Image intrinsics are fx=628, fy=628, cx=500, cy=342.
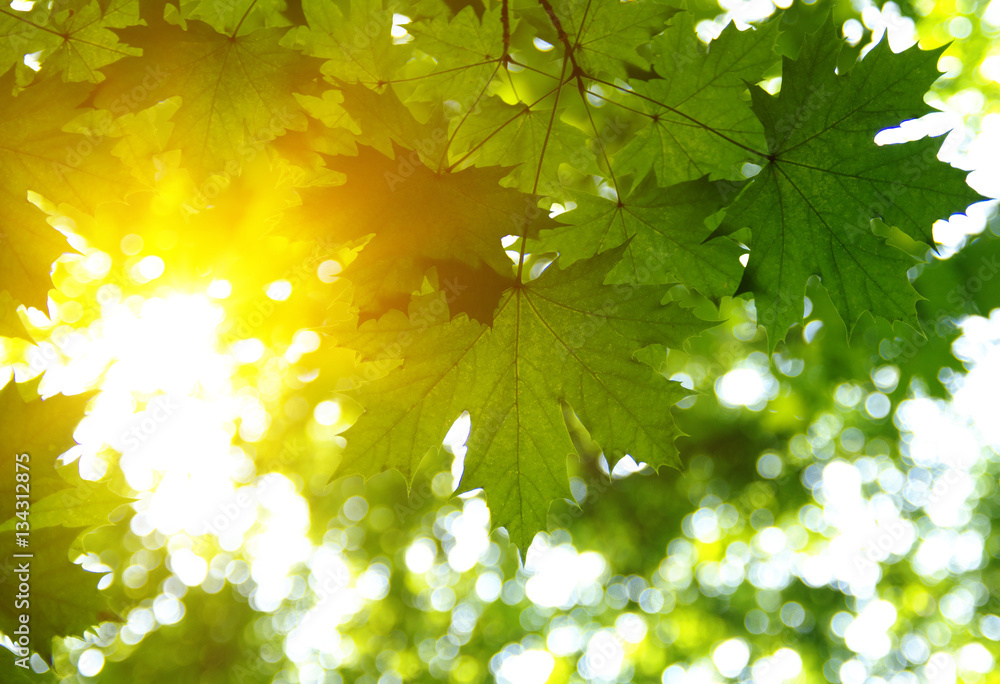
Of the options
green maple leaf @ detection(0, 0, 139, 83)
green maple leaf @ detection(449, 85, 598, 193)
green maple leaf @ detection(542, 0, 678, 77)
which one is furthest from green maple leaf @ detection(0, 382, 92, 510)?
green maple leaf @ detection(542, 0, 678, 77)

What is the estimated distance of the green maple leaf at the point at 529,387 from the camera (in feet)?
5.48

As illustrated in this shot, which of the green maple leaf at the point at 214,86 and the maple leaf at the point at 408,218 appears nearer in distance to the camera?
the maple leaf at the point at 408,218

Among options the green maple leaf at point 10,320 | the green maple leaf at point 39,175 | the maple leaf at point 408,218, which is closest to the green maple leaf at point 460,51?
the maple leaf at point 408,218

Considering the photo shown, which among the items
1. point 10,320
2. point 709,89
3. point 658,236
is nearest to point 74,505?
point 10,320

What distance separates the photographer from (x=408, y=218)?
1.44 metres

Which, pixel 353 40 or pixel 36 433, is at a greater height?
pixel 353 40

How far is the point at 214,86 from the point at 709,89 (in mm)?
1440

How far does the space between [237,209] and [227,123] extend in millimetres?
311

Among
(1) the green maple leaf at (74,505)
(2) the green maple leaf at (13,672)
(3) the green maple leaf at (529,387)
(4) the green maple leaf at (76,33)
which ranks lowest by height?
(2) the green maple leaf at (13,672)

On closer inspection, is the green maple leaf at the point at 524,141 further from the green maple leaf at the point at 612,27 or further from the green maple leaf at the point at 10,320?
the green maple leaf at the point at 10,320

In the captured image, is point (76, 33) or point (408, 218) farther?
point (76, 33)

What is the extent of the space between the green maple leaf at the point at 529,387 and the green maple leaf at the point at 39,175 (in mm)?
834

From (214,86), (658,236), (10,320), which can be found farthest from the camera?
(658,236)

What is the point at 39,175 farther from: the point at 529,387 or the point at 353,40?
the point at 529,387
